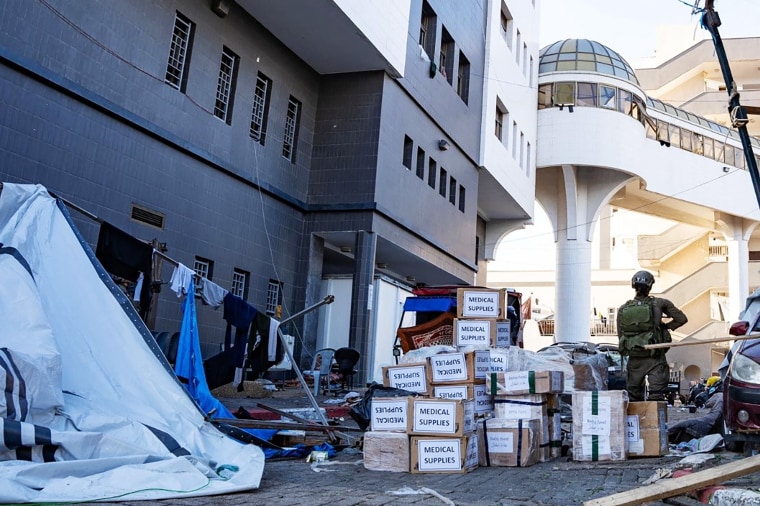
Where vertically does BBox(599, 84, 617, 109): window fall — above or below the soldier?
above

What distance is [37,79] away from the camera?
1084 centimetres

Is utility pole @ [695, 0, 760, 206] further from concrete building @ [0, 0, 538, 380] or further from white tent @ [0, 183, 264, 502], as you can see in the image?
concrete building @ [0, 0, 538, 380]

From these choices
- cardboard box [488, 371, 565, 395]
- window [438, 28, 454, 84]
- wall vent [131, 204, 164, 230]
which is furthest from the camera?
window [438, 28, 454, 84]

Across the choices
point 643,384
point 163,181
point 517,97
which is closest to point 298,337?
point 163,181

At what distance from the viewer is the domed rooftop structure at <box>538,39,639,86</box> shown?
34.2m

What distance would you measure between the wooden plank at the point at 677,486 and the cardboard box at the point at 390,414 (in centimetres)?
281

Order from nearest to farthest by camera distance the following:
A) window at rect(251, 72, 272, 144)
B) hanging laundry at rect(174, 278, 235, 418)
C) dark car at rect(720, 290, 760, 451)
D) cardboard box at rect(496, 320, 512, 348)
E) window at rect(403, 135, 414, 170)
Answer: dark car at rect(720, 290, 760, 451), hanging laundry at rect(174, 278, 235, 418), cardboard box at rect(496, 320, 512, 348), window at rect(251, 72, 272, 144), window at rect(403, 135, 414, 170)

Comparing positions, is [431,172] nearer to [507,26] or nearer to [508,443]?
[507,26]

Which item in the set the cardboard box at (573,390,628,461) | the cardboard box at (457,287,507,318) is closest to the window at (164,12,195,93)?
the cardboard box at (457,287,507,318)

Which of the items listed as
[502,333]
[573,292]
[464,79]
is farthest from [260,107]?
[573,292]

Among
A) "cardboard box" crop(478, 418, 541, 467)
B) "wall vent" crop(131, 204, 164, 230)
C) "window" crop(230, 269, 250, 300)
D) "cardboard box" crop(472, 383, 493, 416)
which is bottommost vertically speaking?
"cardboard box" crop(478, 418, 541, 467)

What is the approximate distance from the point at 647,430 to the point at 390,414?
2.79 m

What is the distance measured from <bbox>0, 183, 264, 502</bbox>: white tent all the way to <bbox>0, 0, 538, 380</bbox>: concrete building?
14.1 feet

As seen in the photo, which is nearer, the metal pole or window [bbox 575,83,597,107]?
the metal pole
